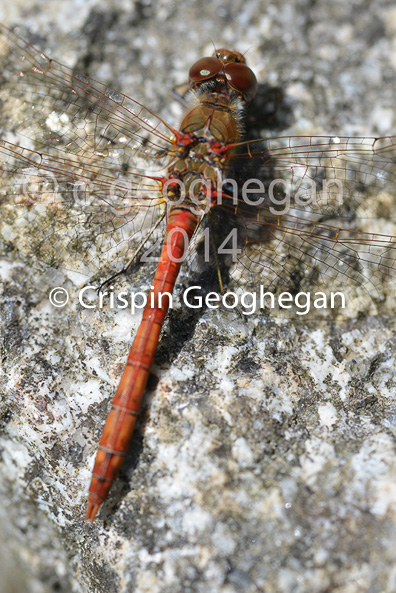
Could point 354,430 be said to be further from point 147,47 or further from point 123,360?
point 147,47

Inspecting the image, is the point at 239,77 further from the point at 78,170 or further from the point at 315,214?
the point at 78,170

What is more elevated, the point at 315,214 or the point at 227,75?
the point at 227,75

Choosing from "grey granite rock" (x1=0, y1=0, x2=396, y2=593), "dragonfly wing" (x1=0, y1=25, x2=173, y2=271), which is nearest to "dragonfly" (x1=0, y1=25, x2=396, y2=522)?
"dragonfly wing" (x1=0, y1=25, x2=173, y2=271)

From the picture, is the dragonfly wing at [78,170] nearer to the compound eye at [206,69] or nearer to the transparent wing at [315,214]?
the compound eye at [206,69]

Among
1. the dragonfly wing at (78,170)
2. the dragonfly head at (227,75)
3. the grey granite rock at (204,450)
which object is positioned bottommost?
the grey granite rock at (204,450)

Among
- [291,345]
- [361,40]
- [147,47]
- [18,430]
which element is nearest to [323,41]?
[361,40]

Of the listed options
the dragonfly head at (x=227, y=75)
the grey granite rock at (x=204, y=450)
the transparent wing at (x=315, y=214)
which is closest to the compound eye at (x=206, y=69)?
the dragonfly head at (x=227, y=75)

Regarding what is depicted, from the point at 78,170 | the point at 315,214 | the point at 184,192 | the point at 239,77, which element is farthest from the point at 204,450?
the point at 239,77
